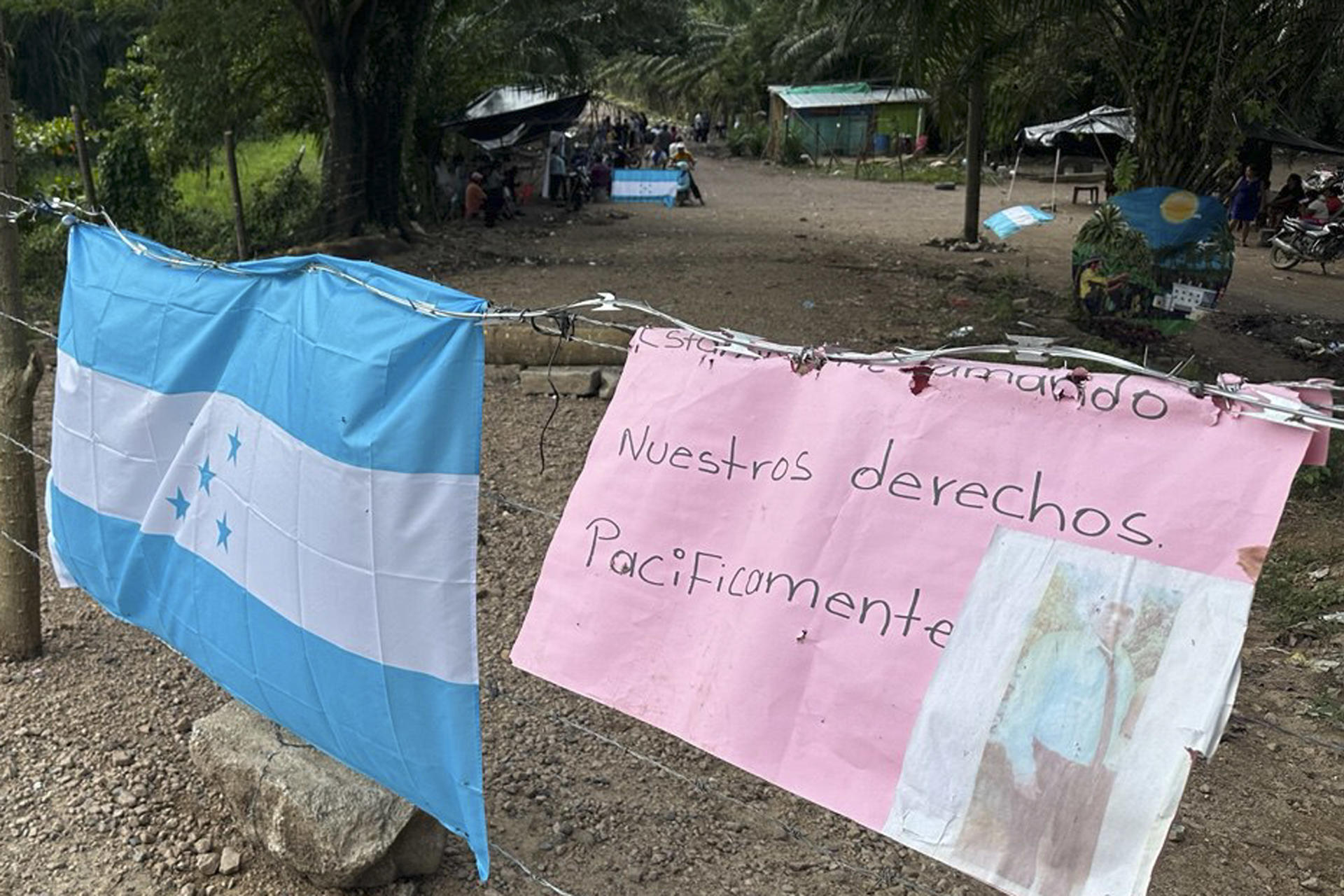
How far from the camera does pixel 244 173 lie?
20.0m

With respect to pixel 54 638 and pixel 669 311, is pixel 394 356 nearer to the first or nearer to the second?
pixel 54 638

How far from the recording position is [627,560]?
2119 millimetres

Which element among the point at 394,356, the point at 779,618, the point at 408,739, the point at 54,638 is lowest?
the point at 54,638

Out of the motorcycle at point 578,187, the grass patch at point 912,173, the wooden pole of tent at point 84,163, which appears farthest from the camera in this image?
the grass patch at point 912,173

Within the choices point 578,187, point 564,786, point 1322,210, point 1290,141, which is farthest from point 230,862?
point 578,187

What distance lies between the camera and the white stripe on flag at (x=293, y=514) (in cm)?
233

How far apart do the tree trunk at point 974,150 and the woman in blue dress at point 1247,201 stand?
4.44 m

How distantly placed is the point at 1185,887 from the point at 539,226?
49.8ft

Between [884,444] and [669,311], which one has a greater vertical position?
[884,444]

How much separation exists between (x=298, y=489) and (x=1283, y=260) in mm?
15237

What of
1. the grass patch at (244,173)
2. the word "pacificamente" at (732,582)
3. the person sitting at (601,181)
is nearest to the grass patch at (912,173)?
the person sitting at (601,181)

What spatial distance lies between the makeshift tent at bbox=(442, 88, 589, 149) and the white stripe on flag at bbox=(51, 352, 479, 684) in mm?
14633

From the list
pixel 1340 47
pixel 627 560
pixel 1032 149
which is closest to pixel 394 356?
pixel 627 560

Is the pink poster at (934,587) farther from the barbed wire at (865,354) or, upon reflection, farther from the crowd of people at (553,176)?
the crowd of people at (553,176)
